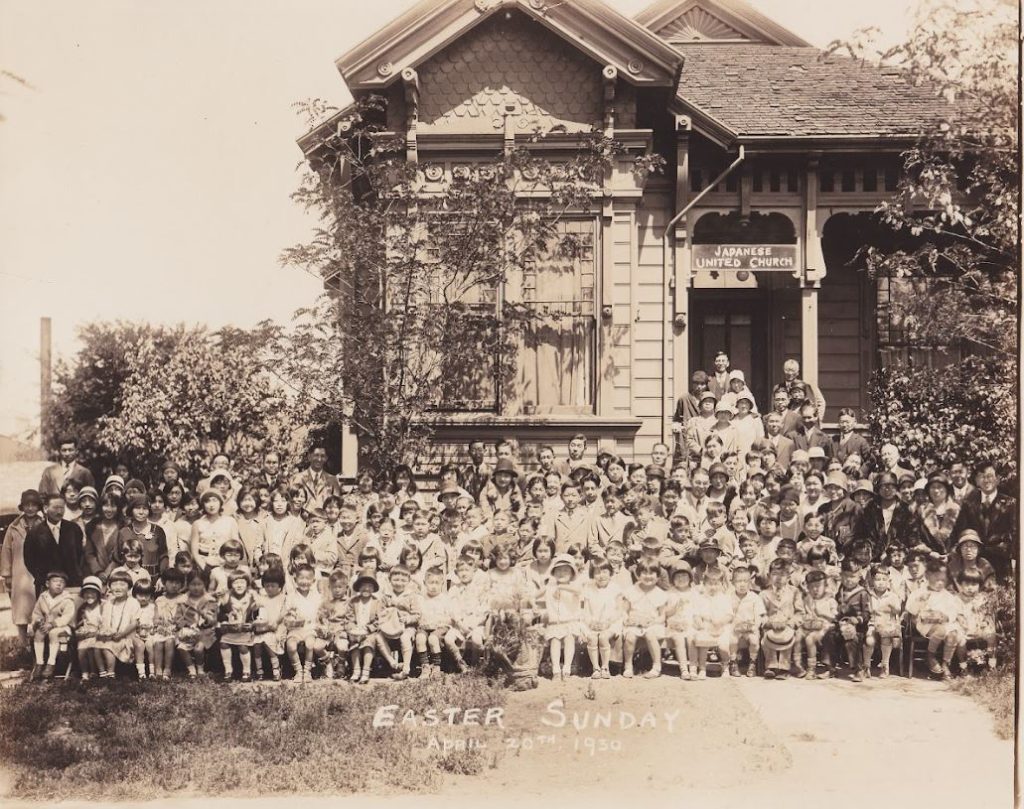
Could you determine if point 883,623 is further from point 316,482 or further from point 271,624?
point 316,482

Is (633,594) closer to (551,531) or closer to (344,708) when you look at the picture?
(551,531)

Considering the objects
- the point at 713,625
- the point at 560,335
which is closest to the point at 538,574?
the point at 713,625

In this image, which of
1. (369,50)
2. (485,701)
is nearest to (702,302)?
(369,50)

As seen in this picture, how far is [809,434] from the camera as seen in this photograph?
9805 mm

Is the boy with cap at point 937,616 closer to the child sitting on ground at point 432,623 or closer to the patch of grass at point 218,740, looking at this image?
the patch of grass at point 218,740

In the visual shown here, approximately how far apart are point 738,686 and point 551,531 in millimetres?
2164

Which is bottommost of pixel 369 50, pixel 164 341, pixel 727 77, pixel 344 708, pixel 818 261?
pixel 344 708

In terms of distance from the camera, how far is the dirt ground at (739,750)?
6.47 metres

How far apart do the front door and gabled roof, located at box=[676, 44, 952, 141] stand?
2.69 metres

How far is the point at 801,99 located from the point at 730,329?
3.25 m

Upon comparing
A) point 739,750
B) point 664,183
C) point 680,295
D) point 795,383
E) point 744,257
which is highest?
point 664,183

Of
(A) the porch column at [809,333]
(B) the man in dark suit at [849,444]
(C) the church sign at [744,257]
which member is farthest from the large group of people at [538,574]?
(C) the church sign at [744,257]

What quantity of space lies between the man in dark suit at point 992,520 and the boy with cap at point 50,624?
7400mm

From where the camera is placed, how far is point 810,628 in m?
7.70
